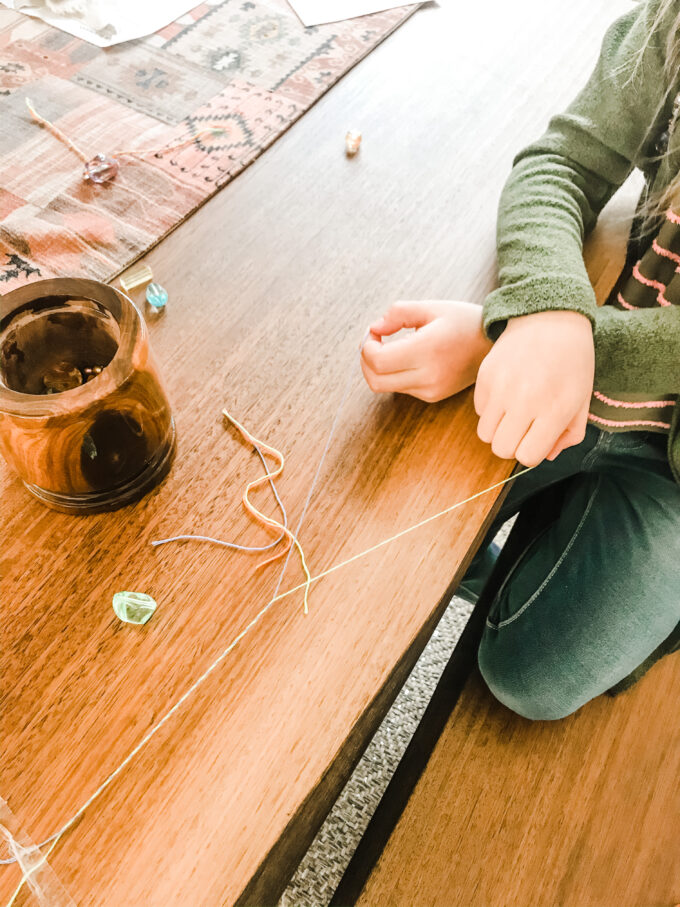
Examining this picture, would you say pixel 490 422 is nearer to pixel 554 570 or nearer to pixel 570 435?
pixel 570 435

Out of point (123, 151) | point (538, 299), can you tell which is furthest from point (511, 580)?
point (123, 151)

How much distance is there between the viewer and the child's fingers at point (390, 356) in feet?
1.48

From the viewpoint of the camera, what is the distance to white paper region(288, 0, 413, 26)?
29.0 inches

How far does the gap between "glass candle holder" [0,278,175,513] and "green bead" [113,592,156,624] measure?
0.21 feet

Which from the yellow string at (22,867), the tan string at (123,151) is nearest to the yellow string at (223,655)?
the yellow string at (22,867)

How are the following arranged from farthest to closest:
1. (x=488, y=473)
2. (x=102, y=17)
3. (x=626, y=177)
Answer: (x=102, y=17)
(x=626, y=177)
(x=488, y=473)

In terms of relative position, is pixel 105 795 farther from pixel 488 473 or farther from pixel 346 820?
pixel 346 820

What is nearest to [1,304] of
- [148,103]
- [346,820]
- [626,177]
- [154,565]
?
[154,565]

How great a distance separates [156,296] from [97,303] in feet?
0.52

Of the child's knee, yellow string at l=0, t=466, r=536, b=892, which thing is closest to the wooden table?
yellow string at l=0, t=466, r=536, b=892

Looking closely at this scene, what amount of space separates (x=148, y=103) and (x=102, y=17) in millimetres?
187

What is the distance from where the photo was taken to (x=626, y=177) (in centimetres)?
61

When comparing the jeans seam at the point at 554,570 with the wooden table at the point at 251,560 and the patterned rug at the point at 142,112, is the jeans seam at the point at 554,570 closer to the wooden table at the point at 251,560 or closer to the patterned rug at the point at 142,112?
the wooden table at the point at 251,560

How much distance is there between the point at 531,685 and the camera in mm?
635
